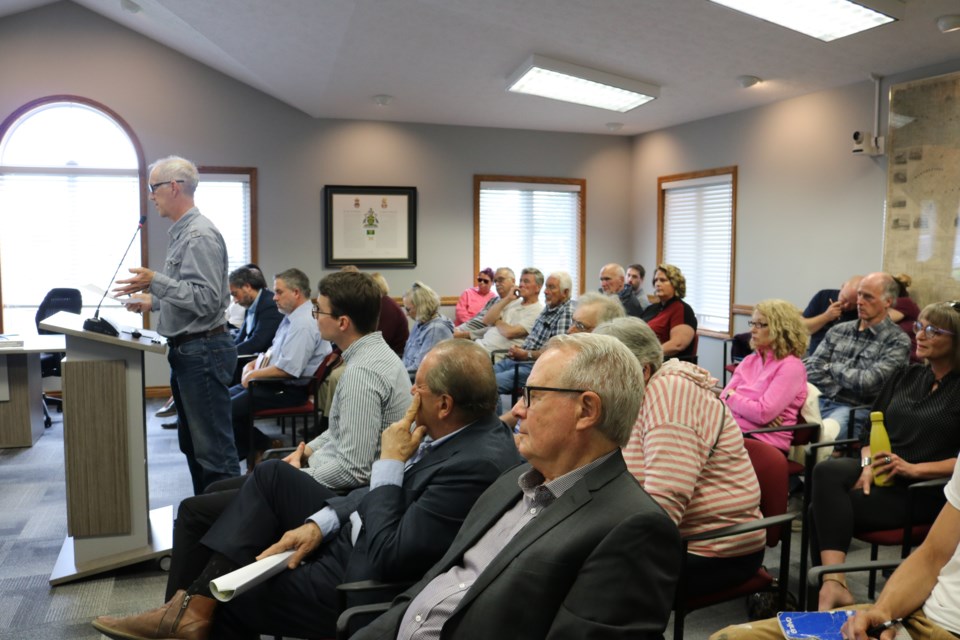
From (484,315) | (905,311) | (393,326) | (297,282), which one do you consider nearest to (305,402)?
(297,282)

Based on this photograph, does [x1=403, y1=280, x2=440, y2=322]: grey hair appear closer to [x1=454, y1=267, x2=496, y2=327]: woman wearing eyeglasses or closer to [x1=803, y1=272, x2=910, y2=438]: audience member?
[x1=454, y1=267, x2=496, y2=327]: woman wearing eyeglasses

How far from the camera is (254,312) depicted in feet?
17.3

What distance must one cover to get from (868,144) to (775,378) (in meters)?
2.93

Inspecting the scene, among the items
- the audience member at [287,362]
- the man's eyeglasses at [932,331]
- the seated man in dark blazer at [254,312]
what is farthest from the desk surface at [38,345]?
the man's eyeglasses at [932,331]

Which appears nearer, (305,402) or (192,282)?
(192,282)

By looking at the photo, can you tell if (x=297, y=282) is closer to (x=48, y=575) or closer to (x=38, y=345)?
(x=48, y=575)

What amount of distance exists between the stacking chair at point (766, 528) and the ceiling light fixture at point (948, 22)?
3.17m

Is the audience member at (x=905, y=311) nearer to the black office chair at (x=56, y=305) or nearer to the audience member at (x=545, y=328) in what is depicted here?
the audience member at (x=545, y=328)

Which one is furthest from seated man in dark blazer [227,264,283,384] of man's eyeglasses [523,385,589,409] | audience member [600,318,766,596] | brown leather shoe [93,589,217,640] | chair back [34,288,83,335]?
man's eyeglasses [523,385,589,409]

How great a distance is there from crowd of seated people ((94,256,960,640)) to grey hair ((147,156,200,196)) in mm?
1114

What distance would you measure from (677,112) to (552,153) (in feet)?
5.13

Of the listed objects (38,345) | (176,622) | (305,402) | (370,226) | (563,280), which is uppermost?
(370,226)

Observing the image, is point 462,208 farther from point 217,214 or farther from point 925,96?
point 925,96

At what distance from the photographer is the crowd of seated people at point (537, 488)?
1.29 meters
